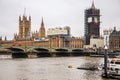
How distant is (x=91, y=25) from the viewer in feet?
619

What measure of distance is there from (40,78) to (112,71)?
33.4 feet

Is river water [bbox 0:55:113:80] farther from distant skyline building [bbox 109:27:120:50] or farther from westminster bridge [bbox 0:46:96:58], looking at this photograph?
distant skyline building [bbox 109:27:120:50]

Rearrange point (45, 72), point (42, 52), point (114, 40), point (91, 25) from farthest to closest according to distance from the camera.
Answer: point (91, 25), point (114, 40), point (42, 52), point (45, 72)

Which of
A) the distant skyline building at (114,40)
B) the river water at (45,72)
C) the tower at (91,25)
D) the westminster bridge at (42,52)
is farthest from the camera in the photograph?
the tower at (91,25)

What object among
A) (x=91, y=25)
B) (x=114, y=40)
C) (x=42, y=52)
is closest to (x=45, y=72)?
(x=42, y=52)

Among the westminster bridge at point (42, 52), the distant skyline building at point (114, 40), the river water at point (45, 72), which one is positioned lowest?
the river water at point (45, 72)

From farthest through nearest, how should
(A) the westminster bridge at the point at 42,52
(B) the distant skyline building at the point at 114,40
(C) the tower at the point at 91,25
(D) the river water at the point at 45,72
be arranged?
(C) the tower at the point at 91,25 → (B) the distant skyline building at the point at 114,40 → (A) the westminster bridge at the point at 42,52 → (D) the river water at the point at 45,72

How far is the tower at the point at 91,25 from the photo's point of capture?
189m

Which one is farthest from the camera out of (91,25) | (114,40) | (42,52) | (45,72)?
(91,25)

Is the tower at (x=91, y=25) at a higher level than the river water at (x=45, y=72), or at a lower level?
higher

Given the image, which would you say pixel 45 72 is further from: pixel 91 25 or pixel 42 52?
pixel 91 25

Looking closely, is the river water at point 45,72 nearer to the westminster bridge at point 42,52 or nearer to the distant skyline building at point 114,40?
the westminster bridge at point 42,52

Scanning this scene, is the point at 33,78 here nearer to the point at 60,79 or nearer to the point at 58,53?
the point at 60,79

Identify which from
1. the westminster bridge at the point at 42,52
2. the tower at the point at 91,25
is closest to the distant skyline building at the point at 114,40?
the tower at the point at 91,25
